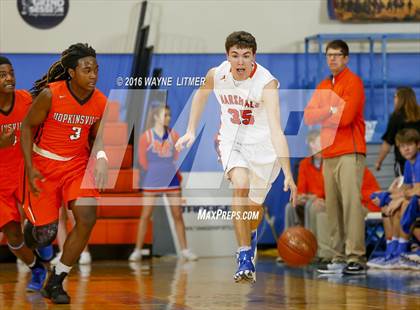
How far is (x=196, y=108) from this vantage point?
7082 mm

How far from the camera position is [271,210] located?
13.9 meters

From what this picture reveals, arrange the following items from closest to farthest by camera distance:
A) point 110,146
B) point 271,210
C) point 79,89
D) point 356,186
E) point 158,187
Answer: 1. point 79,89
2. point 110,146
3. point 356,186
4. point 158,187
5. point 271,210

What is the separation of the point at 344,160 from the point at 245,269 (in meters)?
3.60

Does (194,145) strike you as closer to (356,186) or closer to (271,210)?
(356,186)

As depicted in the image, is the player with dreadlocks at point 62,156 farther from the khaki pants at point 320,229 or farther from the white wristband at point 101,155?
the khaki pants at point 320,229

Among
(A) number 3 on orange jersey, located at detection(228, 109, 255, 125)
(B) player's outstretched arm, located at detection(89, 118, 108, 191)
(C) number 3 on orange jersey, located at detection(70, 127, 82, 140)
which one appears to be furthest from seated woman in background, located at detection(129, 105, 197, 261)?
(A) number 3 on orange jersey, located at detection(228, 109, 255, 125)

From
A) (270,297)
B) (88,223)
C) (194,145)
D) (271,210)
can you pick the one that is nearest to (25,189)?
(88,223)

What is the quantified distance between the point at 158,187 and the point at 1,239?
84.6 inches

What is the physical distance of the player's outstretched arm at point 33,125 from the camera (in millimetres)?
7422

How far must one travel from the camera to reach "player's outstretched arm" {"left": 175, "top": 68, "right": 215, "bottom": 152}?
700cm

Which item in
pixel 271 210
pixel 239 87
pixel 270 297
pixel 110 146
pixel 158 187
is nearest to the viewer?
pixel 239 87

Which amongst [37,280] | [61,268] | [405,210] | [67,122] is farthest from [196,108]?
[405,210]

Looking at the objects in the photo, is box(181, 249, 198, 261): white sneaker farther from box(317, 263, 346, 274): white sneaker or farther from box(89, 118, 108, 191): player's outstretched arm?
box(89, 118, 108, 191): player's outstretched arm

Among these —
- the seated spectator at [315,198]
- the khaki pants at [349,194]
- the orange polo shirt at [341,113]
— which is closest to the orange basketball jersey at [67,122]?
the orange polo shirt at [341,113]
